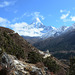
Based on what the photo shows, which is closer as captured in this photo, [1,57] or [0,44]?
[1,57]

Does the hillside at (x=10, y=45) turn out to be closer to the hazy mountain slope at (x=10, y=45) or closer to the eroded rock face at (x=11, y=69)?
the hazy mountain slope at (x=10, y=45)

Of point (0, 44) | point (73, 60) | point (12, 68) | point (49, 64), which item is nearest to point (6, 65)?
point (12, 68)

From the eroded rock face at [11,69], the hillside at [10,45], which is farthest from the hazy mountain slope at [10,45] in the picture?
the eroded rock face at [11,69]

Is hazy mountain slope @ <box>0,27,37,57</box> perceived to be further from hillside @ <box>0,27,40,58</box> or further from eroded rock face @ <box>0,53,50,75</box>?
eroded rock face @ <box>0,53,50,75</box>

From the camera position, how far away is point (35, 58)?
3428 centimetres

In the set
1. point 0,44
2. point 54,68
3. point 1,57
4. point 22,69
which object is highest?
point 0,44

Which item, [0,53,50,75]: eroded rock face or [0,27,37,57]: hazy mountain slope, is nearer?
[0,53,50,75]: eroded rock face

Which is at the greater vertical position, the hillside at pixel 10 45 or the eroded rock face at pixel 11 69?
the hillside at pixel 10 45

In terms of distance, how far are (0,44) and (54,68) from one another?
1964 cm

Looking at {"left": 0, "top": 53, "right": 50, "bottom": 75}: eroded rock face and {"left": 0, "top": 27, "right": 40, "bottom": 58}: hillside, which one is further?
{"left": 0, "top": 27, "right": 40, "bottom": 58}: hillside

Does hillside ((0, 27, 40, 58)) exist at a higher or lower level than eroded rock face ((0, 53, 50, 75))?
higher

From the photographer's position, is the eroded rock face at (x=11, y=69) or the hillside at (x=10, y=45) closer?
the eroded rock face at (x=11, y=69)

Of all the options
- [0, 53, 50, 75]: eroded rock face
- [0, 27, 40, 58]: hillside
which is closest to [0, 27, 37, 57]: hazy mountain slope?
[0, 27, 40, 58]: hillside

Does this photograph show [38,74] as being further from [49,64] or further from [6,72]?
[49,64]
